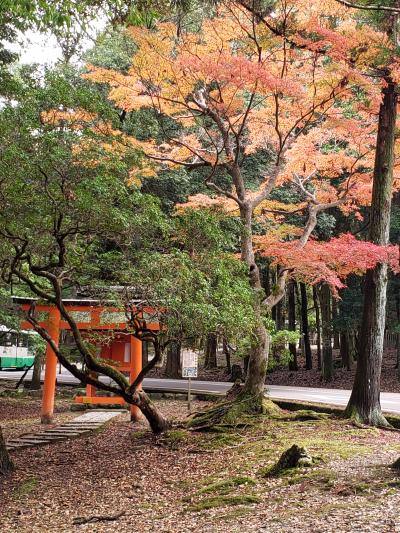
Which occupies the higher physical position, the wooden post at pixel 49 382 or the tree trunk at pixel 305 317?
the tree trunk at pixel 305 317

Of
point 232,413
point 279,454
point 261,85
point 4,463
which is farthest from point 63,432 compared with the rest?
point 261,85

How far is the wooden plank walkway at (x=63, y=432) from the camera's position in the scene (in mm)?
10680

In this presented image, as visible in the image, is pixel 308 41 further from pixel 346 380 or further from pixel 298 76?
pixel 346 380

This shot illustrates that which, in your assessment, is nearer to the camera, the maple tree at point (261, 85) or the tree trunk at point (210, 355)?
the maple tree at point (261, 85)

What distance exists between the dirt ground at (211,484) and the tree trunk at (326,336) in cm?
1073

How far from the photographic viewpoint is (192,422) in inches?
435

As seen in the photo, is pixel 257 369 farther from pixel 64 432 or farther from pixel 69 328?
pixel 69 328

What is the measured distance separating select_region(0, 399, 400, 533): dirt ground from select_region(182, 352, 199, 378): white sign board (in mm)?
2476

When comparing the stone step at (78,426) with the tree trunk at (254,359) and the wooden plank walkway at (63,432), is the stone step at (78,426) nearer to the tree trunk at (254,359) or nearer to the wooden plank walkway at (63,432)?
the wooden plank walkway at (63,432)

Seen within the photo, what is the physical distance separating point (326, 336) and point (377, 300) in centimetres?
1155

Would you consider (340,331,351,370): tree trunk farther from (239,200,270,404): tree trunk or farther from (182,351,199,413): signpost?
(239,200,270,404): tree trunk

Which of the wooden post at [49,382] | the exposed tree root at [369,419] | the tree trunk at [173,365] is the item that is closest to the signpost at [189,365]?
the wooden post at [49,382]

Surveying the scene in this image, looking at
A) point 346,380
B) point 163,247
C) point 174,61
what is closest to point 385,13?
point 174,61

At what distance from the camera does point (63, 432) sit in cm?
1171
